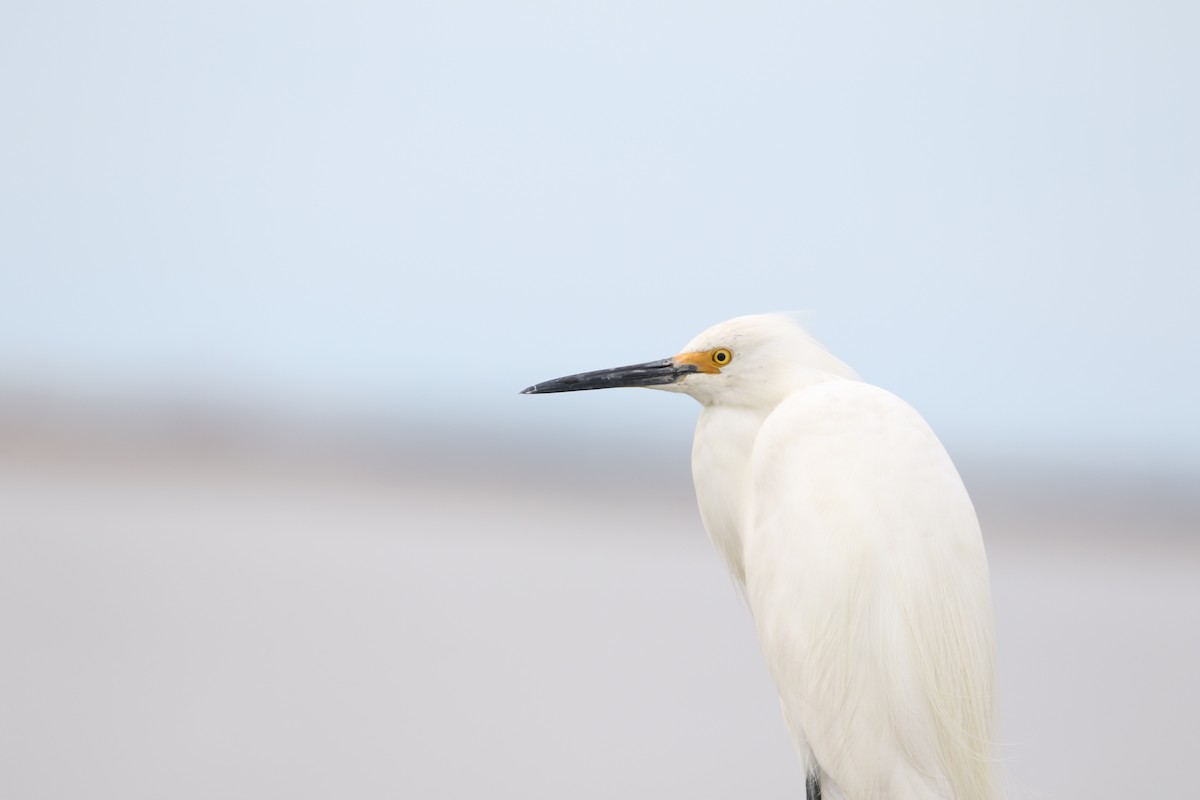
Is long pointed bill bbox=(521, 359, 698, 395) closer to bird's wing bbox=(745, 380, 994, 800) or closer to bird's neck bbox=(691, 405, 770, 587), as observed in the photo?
bird's neck bbox=(691, 405, 770, 587)

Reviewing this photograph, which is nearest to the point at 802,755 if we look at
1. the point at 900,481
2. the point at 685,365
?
the point at 900,481

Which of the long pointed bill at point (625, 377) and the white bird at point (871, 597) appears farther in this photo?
the long pointed bill at point (625, 377)

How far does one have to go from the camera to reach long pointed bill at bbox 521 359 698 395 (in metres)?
1.70

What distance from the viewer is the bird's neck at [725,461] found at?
66.2 inches

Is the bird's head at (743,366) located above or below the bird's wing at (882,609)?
above

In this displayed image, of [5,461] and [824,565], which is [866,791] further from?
[5,461]

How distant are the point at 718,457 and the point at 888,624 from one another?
0.41m

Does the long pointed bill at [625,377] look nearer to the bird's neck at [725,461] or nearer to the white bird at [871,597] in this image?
the bird's neck at [725,461]

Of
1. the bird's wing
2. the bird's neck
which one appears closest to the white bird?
the bird's wing

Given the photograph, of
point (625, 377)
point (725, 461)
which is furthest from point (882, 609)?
point (625, 377)

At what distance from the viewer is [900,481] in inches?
56.2

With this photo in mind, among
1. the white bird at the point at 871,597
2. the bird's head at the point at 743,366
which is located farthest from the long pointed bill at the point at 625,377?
the white bird at the point at 871,597

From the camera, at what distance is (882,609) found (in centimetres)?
140

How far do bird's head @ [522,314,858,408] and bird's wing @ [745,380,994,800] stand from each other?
0.17 meters
